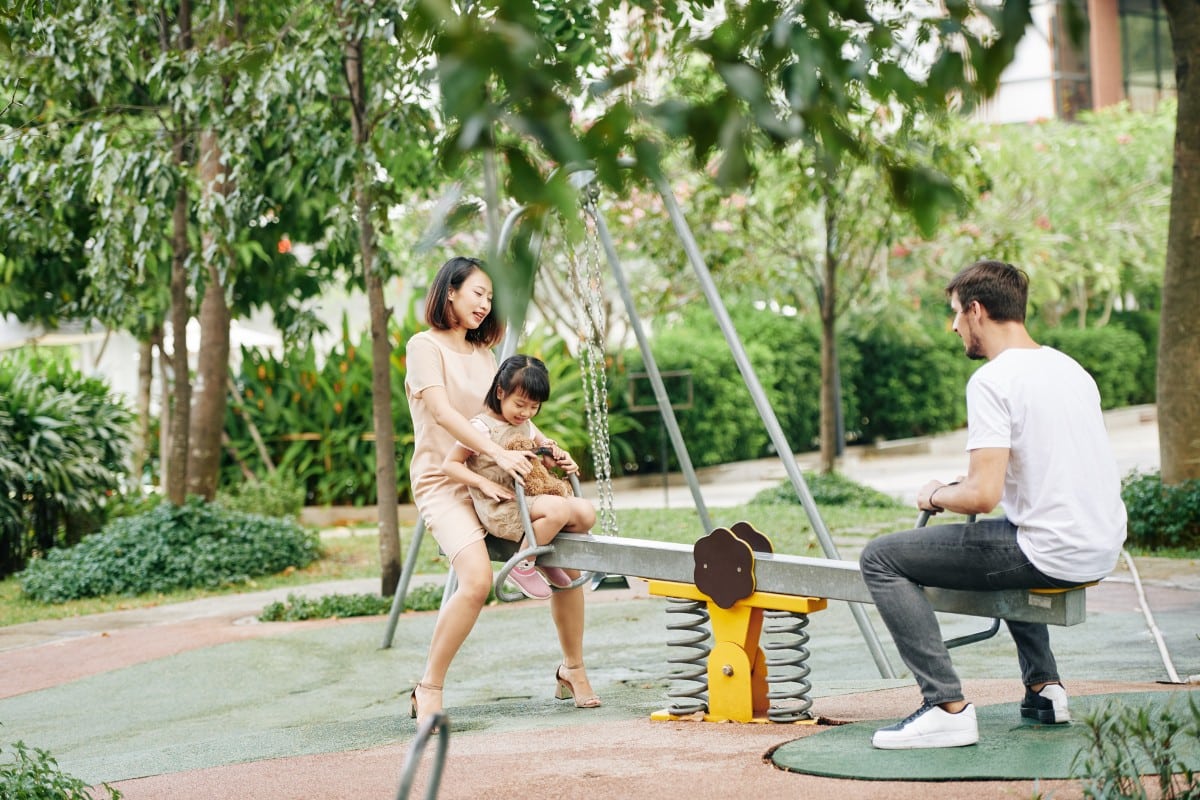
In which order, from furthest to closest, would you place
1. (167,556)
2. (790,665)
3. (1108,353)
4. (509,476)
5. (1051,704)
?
(1108,353)
(167,556)
(509,476)
(790,665)
(1051,704)

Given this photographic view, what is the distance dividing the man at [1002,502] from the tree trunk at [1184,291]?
601cm

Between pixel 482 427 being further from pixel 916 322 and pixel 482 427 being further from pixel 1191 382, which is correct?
pixel 916 322

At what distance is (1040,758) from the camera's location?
151 inches

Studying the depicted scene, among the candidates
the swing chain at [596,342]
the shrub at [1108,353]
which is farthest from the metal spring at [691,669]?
the shrub at [1108,353]

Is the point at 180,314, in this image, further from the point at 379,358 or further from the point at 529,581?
the point at 529,581

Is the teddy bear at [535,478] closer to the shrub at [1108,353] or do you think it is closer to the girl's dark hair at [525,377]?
the girl's dark hair at [525,377]

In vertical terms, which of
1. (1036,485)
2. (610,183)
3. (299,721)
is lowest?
(299,721)

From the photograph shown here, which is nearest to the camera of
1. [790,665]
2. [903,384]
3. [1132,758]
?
[1132,758]

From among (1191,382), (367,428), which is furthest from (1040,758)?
(367,428)

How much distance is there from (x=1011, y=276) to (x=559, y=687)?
8.18ft

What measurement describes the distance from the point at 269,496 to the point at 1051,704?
10.5 meters

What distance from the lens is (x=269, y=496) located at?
13.7 metres

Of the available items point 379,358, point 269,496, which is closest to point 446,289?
point 379,358

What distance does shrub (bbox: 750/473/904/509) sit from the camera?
13.8m
